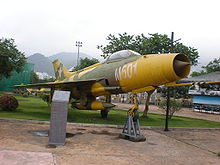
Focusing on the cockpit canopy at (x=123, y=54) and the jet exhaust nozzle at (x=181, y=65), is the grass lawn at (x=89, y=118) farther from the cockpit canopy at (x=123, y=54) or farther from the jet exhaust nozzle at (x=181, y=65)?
the jet exhaust nozzle at (x=181, y=65)

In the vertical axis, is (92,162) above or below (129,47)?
below

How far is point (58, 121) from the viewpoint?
7.63 metres

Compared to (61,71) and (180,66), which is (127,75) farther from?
(61,71)

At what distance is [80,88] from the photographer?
43.9ft

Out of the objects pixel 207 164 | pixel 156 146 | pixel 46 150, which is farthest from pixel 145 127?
pixel 46 150

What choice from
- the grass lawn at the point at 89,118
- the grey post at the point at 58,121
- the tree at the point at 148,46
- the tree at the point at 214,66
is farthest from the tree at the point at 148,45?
the tree at the point at 214,66

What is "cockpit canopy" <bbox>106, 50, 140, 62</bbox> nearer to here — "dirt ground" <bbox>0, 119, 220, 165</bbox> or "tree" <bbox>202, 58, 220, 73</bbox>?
"dirt ground" <bbox>0, 119, 220, 165</bbox>

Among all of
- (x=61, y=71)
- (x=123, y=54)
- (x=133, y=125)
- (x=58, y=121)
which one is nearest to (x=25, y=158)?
(x=58, y=121)

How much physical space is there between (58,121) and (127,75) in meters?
3.73

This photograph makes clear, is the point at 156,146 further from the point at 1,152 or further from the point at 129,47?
the point at 129,47

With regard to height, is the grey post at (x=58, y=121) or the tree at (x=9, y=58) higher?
the tree at (x=9, y=58)

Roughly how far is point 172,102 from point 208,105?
19564mm

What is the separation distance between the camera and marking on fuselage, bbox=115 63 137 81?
9349 mm

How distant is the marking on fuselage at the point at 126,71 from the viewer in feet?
30.7
